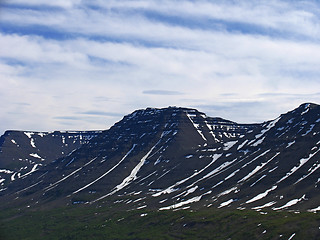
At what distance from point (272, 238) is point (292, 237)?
8.06 m

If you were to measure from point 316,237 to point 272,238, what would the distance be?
17.5m

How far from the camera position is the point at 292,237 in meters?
196

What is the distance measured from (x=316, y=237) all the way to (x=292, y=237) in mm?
9471

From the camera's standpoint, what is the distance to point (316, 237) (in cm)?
18962

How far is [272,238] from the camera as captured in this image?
199875mm
